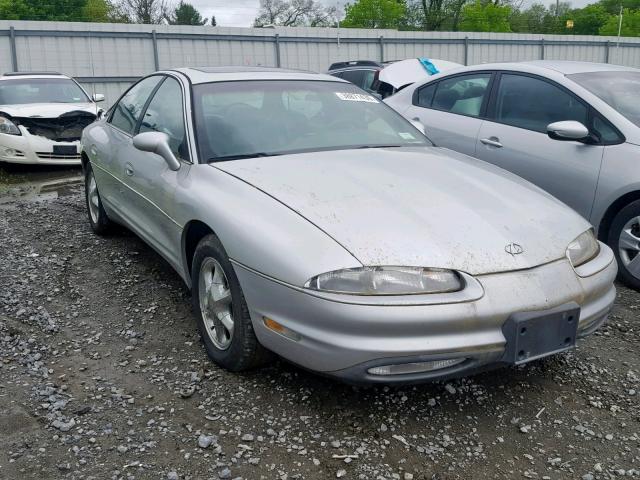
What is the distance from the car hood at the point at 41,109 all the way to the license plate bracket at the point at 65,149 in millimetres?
457

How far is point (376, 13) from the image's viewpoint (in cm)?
5138

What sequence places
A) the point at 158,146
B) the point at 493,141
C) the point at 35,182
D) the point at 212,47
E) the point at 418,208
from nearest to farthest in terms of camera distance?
the point at 418,208 → the point at 158,146 → the point at 493,141 → the point at 35,182 → the point at 212,47

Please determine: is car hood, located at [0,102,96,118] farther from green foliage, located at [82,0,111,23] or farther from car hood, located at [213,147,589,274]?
green foliage, located at [82,0,111,23]

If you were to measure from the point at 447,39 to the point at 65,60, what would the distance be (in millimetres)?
12284

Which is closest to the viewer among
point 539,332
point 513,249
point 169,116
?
point 539,332

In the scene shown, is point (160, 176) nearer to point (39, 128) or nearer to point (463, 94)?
point (463, 94)

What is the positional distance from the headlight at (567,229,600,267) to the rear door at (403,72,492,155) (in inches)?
90.7

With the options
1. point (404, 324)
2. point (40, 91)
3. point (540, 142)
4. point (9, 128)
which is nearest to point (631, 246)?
point (540, 142)

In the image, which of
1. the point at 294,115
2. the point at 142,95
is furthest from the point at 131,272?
the point at 294,115

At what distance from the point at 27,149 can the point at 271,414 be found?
754 centimetres

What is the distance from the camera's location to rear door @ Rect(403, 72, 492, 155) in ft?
17.9

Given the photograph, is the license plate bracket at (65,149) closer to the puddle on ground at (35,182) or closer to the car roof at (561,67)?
the puddle on ground at (35,182)

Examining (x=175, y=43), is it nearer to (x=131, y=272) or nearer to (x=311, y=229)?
(x=131, y=272)

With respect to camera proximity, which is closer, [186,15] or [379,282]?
[379,282]
